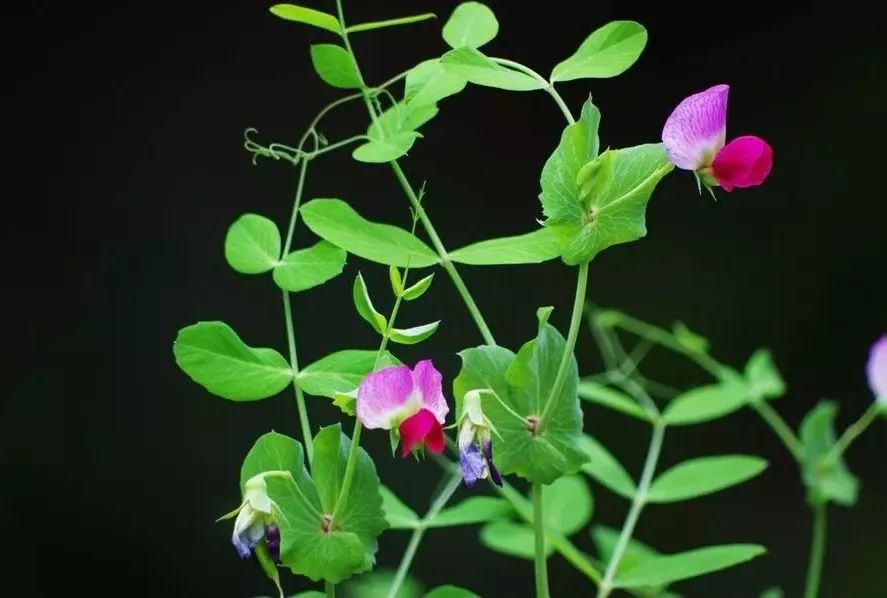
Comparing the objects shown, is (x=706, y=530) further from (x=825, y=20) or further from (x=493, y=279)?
(x=825, y=20)

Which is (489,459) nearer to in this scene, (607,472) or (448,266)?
(448,266)

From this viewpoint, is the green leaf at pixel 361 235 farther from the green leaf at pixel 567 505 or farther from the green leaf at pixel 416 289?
the green leaf at pixel 567 505

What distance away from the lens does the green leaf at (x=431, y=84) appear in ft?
1.48

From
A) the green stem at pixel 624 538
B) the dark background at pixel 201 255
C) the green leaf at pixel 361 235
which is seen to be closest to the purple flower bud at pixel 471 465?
the green leaf at pixel 361 235

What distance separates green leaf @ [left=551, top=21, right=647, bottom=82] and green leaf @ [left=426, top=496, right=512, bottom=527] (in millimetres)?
259

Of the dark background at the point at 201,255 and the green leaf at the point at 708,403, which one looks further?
the dark background at the point at 201,255

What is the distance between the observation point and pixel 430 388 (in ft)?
1.27

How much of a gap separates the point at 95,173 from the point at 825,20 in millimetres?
1115

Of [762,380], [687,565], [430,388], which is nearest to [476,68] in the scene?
[430,388]

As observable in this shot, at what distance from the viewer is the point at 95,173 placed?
1388mm

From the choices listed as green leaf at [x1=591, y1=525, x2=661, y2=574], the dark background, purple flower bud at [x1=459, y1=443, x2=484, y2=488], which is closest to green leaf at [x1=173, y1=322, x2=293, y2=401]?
purple flower bud at [x1=459, y1=443, x2=484, y2=488]

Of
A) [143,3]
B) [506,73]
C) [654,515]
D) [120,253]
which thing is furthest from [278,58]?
[506,73]

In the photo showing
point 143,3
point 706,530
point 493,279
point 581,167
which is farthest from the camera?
point 706,530

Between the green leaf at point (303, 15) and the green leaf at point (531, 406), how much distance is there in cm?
16
